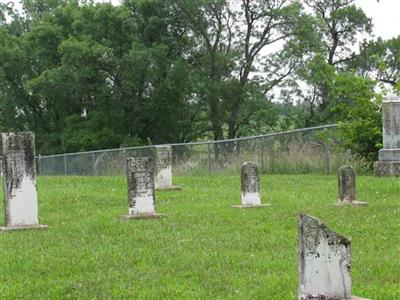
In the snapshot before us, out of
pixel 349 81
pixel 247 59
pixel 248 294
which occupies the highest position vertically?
pixel 247 59

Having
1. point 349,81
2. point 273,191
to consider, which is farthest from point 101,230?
point 349,81

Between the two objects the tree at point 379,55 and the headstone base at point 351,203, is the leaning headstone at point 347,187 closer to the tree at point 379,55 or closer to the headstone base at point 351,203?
the headstone base at point 351,203

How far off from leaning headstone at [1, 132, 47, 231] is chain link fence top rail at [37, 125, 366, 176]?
13704mm

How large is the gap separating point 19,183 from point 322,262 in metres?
7.89

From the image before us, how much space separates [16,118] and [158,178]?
3724 cm

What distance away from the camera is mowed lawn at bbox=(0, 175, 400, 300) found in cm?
723

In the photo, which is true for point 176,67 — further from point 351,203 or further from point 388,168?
point 351,203

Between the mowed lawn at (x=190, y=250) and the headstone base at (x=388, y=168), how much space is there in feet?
14.2

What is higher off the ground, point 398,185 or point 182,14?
point 182,14

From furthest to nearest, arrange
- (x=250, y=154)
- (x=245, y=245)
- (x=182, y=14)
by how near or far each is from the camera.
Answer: (x=182, y=14)
(x=250, y=154)
(x=245, y=245)

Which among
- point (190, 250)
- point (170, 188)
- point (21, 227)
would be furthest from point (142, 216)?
point (170, 188)

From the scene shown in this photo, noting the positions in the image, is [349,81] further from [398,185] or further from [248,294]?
[248,294]

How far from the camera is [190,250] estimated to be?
9336 mm

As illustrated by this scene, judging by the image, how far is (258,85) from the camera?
4884 centimetres
